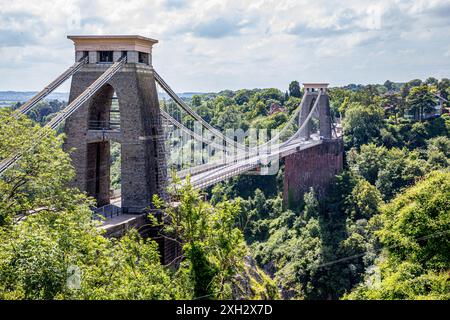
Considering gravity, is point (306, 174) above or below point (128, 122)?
below

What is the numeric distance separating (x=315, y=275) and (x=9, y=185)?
1767 centimetres

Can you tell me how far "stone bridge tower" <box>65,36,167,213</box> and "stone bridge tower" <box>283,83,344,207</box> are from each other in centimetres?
1768

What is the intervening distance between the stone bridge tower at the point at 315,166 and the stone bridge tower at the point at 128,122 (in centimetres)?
1768

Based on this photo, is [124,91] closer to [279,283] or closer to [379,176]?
[279,283]

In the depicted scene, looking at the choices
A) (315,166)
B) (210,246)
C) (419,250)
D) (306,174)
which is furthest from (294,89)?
(210,246)

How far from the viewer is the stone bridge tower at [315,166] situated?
31266 millimetres

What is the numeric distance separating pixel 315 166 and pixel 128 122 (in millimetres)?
20223

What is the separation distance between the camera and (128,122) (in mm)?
13352

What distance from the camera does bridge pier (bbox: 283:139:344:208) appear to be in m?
31.2

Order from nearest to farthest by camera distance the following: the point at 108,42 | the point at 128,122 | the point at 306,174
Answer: the point at 108,42
the point at 128,122
the point at 306,174

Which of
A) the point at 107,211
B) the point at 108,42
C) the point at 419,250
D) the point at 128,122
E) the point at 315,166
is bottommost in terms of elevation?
the point at 419,250

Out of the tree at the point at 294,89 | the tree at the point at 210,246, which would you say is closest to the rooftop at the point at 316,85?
the tree at the point at 294,89

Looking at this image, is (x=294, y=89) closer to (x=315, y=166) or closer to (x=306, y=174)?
(x=315, y=166)

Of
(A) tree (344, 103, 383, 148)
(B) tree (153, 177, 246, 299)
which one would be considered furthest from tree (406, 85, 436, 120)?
(B) tree (153, 177, 246, 299)
